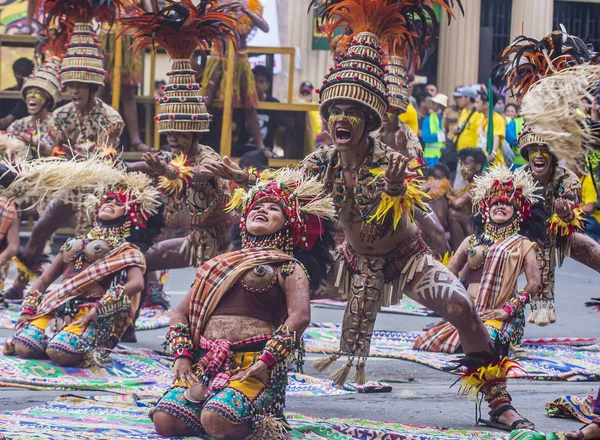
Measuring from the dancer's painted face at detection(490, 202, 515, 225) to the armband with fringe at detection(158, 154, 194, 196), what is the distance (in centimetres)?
219

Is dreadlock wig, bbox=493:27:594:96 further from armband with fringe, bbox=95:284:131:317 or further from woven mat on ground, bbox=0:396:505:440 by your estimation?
armband with fringe, bbox=95:284:131:317

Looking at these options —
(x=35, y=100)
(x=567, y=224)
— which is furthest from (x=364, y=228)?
(x=35, y=100)

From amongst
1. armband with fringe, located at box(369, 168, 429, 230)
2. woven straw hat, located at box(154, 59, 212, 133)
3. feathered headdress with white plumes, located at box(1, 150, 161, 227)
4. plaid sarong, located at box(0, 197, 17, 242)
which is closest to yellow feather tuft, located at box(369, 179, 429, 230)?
armband with fringe, located at box(369, 168, 429, 230)

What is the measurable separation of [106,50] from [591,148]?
936cm

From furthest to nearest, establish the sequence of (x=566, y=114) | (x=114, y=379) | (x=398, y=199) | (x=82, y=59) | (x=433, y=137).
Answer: (x=433, y=137) → (x=82, y=59) → (x=114, y=379) → (x=398, y=199) → (x=566, y=114)

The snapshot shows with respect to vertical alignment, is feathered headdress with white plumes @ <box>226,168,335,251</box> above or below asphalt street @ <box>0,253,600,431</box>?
above

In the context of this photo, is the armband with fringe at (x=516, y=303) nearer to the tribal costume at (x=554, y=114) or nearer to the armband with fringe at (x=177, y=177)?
the tribal costume at (x=554, y=114)

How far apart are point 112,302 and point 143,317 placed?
2590 mm

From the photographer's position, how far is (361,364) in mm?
6438

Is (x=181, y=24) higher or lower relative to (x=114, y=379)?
higher

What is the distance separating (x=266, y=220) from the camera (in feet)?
18.9

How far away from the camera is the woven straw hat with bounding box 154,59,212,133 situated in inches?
325

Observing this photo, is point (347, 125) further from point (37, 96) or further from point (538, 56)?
point (37, 96)

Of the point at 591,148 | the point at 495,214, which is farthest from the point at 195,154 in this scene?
the point at 591,148
